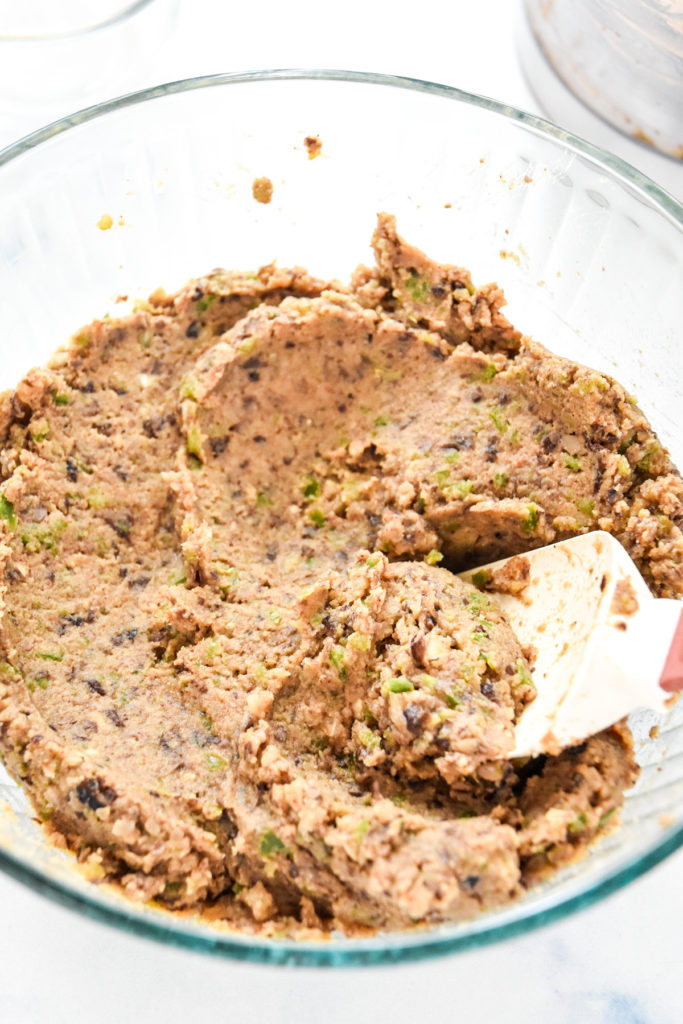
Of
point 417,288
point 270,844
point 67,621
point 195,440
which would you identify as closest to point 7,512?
point 67,621

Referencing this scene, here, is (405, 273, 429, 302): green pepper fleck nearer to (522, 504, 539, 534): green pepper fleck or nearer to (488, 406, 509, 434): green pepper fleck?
(488, 406, 509, 434): green pepper fleck

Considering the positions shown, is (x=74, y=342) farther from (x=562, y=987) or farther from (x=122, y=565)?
(x=562, y=987)

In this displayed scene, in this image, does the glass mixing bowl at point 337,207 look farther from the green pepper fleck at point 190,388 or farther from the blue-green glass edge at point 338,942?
the blue-green glass edge at point 338,942

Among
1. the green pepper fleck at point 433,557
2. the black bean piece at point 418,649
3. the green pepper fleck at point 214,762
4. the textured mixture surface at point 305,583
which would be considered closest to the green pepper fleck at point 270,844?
the textured mixture surface at point 305,583

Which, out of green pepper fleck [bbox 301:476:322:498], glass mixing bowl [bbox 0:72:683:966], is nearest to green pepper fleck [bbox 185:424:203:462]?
green pepper fleck [bbox 301:476:322:498]

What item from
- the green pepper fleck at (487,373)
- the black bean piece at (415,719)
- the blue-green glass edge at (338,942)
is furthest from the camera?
the green pepper fleck at (487,373)
